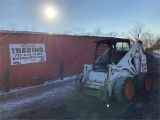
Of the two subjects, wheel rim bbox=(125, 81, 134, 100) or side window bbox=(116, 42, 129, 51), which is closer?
wheel rim bbox=(125, 81, 134, 100)

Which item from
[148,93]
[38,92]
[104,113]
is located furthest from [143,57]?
[38,92]

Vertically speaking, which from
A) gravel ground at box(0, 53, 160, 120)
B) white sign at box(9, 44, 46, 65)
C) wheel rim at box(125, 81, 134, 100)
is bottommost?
gravel ground at box(0, 53, 160, 120)

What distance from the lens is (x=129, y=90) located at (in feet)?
24.5

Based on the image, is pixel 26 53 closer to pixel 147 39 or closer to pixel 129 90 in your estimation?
pixel 129 90

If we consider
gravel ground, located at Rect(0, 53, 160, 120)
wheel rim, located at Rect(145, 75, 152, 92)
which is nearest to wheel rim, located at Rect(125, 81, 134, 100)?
gravel ground, located at Rect(0, 53, 160, 120)

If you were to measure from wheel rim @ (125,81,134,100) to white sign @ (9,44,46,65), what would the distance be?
6.43 meters

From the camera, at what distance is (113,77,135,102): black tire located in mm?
7109

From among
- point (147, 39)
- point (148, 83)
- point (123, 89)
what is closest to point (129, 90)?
point (123, 89)

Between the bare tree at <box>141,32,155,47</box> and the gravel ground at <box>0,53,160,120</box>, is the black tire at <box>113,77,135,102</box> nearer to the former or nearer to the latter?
the gravel ground at <box>0,53,160,120</box>

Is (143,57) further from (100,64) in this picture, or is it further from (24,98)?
(24,98)

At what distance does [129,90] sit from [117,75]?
70cm

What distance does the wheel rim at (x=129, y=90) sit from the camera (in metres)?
7.36

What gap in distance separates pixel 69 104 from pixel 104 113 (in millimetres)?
1671

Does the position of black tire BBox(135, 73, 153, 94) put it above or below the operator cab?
below
